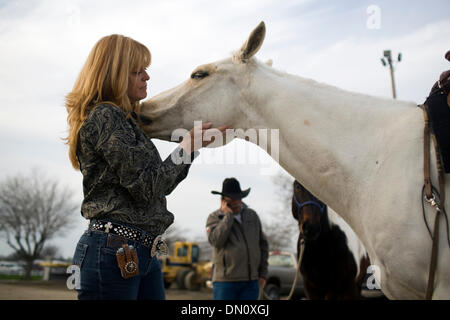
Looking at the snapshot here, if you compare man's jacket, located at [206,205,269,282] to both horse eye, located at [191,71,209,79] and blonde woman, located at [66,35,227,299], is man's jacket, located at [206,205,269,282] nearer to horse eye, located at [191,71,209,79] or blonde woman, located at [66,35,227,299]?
horse eye, located at [191,71,209,79]

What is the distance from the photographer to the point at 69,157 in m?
2.23

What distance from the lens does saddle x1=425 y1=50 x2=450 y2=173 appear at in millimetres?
1970

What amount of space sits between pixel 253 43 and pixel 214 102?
0.52 m

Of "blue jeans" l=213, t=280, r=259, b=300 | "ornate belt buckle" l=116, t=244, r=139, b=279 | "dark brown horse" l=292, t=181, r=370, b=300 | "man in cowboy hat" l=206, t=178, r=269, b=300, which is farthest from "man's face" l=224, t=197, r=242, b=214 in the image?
"ornate belt buckle" l=116, t=244, r=139, b=279

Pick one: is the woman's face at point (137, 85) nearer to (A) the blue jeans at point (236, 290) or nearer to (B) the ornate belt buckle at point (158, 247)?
(B) the ornate belt buckle at point (158, 247)

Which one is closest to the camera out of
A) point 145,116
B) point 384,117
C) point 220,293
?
point 384,117

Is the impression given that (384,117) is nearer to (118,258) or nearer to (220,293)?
(118,258)

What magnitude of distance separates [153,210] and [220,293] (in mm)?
3485

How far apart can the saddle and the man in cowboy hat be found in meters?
3.65

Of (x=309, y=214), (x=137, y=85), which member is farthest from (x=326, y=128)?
(x=309, y=214)

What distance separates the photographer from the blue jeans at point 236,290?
521cm
